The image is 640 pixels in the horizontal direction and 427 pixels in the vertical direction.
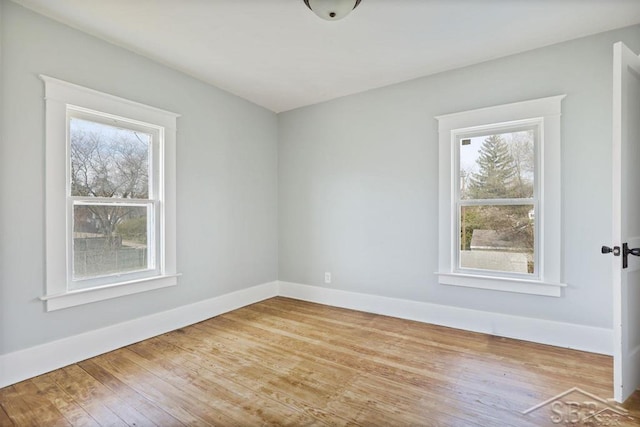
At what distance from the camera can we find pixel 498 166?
10.0 feet

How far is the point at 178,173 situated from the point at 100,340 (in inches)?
65.0

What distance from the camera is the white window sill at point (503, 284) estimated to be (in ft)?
9.06

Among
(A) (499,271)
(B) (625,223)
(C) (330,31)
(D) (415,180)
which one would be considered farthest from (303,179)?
(B) (625,223)

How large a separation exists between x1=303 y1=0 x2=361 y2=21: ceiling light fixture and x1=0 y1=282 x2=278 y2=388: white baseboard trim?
298 centimetres

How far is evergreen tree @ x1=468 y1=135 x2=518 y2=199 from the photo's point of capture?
9.87ft

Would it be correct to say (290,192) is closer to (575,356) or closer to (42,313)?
(42,313)

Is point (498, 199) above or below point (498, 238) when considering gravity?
above

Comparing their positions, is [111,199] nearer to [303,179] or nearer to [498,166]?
[303,179]

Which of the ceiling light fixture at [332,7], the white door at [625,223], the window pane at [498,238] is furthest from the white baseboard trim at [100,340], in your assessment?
the white door at [625,223]

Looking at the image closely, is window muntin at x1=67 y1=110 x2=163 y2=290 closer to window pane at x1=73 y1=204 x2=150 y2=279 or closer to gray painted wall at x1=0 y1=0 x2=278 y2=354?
window pane at x1=73 y1=204 x2=150 y2=279

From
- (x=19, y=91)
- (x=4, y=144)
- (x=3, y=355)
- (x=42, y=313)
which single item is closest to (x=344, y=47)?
(x=19, y=91)

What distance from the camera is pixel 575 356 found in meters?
2.53

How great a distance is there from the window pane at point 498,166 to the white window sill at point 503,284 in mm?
788

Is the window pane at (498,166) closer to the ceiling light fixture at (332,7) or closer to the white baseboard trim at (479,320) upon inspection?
the white baseboard trim at (479,320)
